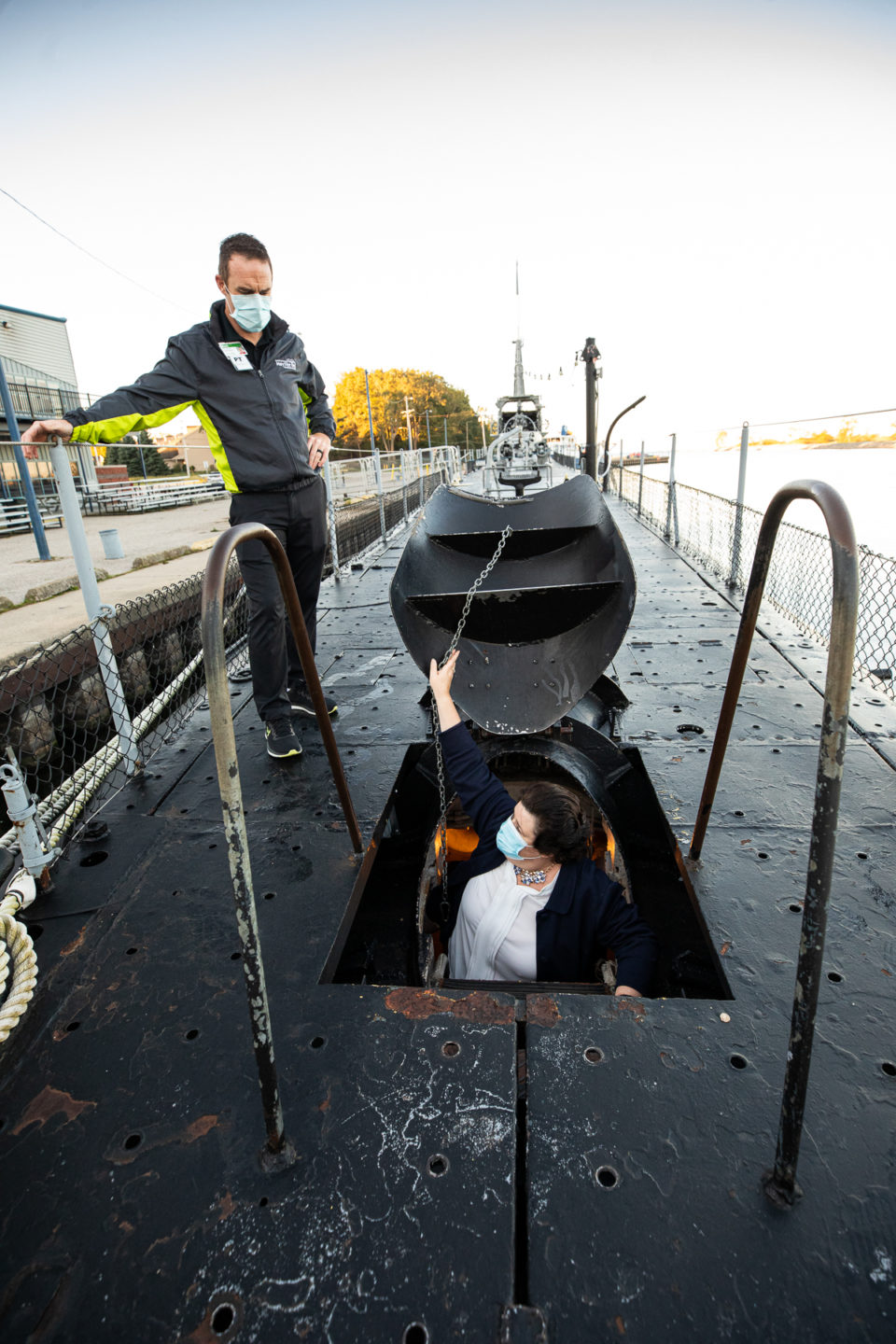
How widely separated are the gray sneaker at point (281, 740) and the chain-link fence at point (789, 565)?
119 inches

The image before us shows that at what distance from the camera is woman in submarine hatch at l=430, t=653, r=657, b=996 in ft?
7.57

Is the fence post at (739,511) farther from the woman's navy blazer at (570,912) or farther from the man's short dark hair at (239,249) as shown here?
the man's short dark hair at (239,249)

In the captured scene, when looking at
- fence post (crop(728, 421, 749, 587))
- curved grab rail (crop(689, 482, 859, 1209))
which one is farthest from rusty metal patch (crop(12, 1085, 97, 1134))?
fence post (crop(728, 421, 749, 587))

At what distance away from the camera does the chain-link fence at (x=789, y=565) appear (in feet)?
17.7

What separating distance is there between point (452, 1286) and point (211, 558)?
4.69 feet

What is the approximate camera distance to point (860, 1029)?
1693 millimetres

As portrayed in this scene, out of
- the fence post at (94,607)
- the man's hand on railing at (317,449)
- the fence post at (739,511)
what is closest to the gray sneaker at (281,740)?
the fence post at (94,607)

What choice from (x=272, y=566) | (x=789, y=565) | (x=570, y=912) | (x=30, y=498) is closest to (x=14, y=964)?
(x=570, y=912)

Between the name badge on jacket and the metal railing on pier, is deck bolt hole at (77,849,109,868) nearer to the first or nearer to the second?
the metal railing on pier

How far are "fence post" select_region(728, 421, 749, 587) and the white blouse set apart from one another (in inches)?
188

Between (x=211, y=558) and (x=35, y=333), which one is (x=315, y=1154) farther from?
(x=35, y=333)

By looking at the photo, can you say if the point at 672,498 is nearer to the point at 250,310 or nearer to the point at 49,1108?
the point at 250,310

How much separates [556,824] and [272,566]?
1866 mm

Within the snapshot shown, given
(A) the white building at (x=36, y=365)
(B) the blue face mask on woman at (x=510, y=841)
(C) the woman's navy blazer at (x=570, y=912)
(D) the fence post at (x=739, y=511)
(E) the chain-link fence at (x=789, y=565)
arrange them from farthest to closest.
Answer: (A) the white building at (x=36, y=365)
(D) the fence post at (x=739, y=511)
(E) the chain-link fence at (x=789, y=565)
(B) the blue face mask on woman at (x=510, y=841)
(C) the woman's navy blazer at (x=570, y=912)
